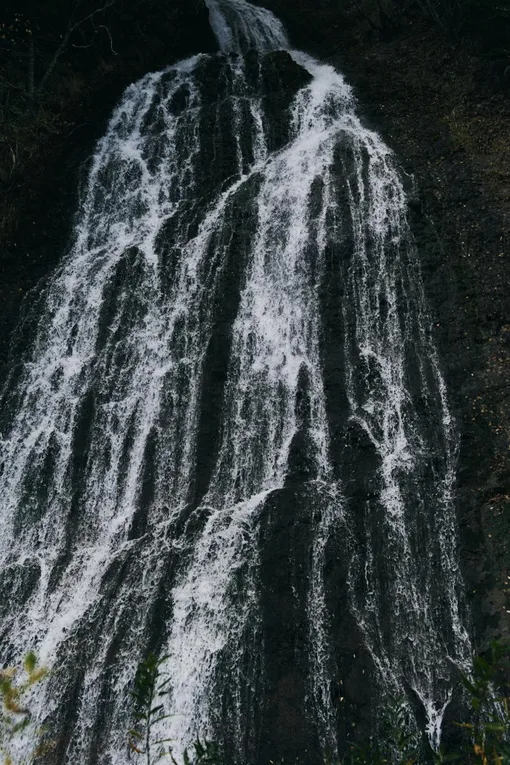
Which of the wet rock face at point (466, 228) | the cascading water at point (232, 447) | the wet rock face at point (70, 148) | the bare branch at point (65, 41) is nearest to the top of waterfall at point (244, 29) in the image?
the wet rock face at point (70, 148)

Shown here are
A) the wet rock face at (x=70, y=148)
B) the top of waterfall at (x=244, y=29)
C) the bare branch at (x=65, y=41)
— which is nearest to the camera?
the wet rock face at (x=70, y=148)

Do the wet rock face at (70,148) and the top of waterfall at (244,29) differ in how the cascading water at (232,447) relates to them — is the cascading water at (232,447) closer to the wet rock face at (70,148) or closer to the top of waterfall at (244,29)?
the wet rock face at (70,148)

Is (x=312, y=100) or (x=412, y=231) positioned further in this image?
(x=312, y=100)

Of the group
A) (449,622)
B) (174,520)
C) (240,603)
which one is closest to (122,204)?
(174,520)

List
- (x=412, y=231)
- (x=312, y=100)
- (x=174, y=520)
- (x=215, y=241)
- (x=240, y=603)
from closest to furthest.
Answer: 1. (x=240, y=603)
2. (x=174, y=520)
3. (x=412, y=231)
4. (x=215, y=241)
5. (x=312, y=100)

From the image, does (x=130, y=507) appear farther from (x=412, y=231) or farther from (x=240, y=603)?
(x=412, y=231)

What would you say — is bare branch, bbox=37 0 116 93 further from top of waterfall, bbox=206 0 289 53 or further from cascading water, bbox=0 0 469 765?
top of waterfall, bbox=206 0 289 53

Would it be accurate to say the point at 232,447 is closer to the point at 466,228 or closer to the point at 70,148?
the point at 466,228
